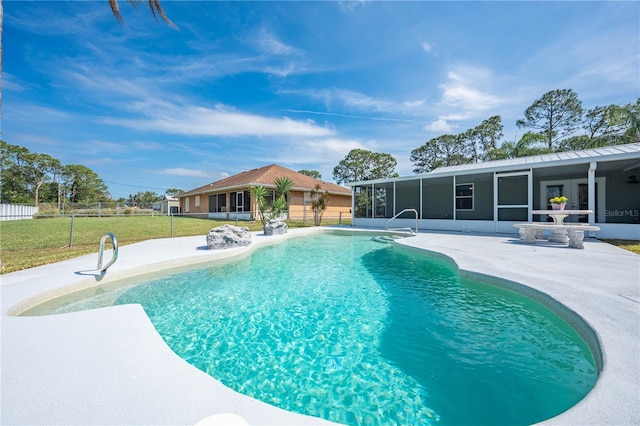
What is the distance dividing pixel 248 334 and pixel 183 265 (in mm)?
3896

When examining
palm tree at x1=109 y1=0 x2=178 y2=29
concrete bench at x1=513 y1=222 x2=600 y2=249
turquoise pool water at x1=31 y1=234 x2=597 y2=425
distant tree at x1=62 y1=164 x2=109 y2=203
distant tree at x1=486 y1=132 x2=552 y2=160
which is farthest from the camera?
distant tree at x1=62 y1=164 x2=109 y2=203

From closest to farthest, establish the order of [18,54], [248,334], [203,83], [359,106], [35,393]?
1. [35,393]
2. [248,334]
3. [18,54]
4. [203,83]
5. [359,106]

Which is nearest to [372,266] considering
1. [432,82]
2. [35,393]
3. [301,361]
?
[301,361]

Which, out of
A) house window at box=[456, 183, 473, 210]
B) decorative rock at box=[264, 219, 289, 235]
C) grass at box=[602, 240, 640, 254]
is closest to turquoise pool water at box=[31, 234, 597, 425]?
grass at box=[602, 240, 640, 254]

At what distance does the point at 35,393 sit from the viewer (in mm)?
1707

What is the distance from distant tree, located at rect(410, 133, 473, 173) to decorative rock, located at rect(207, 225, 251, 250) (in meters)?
27.4

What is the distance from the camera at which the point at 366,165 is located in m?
32.7

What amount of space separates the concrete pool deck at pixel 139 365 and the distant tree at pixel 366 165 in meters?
28.5

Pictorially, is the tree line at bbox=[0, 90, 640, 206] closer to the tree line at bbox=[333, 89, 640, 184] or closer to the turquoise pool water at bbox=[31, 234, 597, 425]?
the tree line at bbox=[333, 89, 640, 184]

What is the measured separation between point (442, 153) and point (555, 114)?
32.7ft

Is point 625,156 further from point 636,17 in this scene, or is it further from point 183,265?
point 183,265

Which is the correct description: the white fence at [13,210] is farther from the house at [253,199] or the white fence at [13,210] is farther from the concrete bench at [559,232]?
the concrete bench at [559,232]

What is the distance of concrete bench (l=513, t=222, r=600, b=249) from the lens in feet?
22.6

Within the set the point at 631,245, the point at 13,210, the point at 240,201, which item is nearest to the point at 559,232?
the point at 631,245
